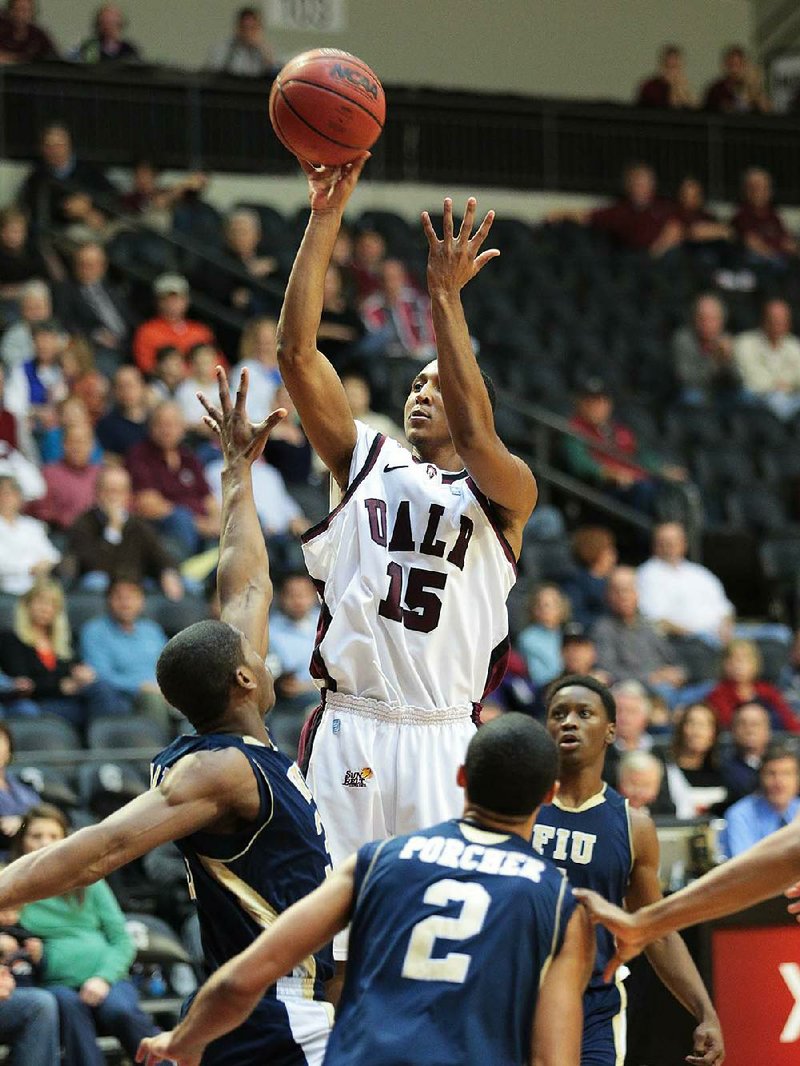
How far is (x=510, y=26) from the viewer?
18.9 metres

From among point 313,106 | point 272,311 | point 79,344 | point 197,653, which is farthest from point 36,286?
point 197,653

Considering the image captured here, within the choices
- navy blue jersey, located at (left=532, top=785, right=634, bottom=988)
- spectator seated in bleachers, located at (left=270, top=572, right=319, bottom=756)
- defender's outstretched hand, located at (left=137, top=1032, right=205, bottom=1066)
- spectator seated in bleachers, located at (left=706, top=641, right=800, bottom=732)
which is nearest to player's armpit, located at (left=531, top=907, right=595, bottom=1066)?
defender's outstretched hand, located at (left=137, top=1032, right=205, bottom=1066)

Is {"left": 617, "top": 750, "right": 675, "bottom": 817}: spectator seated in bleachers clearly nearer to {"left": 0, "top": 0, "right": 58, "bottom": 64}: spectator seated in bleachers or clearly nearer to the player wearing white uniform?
the player wearing white uniform

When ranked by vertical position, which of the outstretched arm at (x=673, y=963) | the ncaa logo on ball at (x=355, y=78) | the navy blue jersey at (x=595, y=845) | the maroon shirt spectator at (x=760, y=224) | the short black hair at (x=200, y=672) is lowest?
the outstretched arm at (x=673, y=963)

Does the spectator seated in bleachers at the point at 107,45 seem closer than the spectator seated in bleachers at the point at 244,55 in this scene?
Yes

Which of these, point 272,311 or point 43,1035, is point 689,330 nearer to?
point 272,311

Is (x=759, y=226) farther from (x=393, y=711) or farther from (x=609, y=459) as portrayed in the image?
(x=393, y=711)

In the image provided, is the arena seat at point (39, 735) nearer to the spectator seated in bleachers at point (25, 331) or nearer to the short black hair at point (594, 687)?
the spectator seated in bleachers at point (25, 331)

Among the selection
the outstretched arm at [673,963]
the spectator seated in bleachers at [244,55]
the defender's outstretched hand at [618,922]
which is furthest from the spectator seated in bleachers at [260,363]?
the defender's outstretched hand at [618,922]

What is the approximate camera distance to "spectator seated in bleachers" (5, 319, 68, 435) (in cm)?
1159

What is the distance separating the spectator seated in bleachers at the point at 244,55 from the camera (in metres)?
16.2

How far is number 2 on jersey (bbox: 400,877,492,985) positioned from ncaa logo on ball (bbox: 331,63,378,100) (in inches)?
105

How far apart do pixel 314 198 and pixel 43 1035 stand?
369cm

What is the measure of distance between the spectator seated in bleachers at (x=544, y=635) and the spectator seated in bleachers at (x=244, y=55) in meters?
7.08
